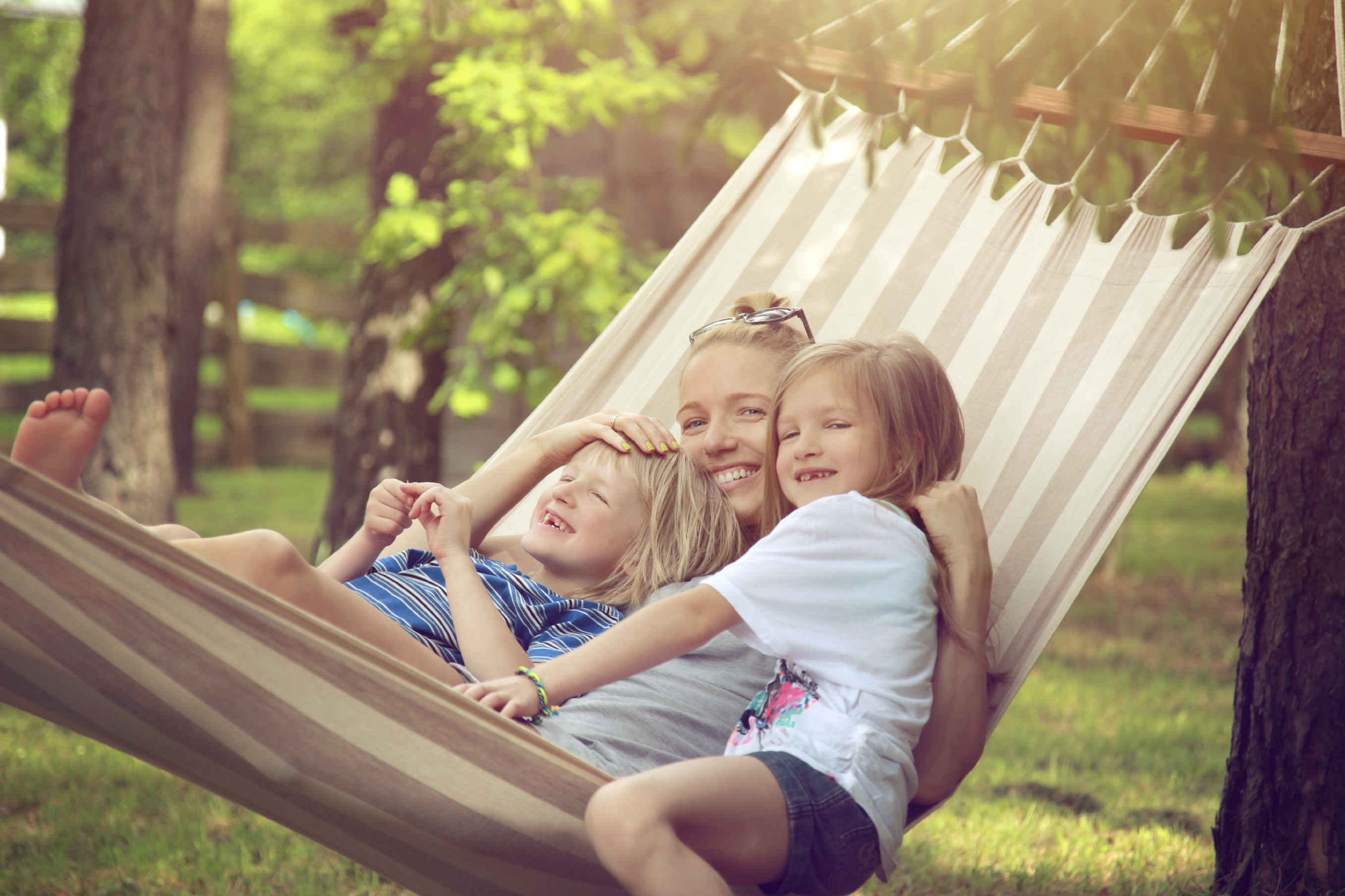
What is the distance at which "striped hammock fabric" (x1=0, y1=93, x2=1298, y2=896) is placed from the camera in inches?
44.8

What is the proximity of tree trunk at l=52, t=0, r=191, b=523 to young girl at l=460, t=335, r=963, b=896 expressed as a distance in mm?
3114

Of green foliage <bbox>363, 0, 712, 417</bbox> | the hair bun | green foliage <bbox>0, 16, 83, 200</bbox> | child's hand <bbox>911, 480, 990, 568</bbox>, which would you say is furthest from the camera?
green foliage <bbox>0, 16, 83, 200</bbox>

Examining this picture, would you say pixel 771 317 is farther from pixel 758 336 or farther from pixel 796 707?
pixel 796 707

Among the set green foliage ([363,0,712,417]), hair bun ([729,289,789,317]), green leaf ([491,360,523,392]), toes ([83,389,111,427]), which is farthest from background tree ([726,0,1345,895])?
green leaf ([491,360,523,392])

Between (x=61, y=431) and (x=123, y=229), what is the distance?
2748mm

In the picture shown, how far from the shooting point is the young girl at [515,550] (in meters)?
1.44

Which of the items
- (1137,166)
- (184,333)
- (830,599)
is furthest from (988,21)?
(184,333)

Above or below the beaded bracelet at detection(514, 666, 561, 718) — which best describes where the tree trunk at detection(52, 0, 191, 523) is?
above

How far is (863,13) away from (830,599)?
0.62 m

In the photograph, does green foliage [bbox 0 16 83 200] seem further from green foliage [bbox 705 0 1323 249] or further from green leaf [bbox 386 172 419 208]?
green foliage [bbox 705 0 1323 249]

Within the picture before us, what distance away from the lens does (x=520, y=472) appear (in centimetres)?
182

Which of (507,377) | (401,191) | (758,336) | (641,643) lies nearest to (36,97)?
(401,191)

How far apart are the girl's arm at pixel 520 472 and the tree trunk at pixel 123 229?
2.59 m

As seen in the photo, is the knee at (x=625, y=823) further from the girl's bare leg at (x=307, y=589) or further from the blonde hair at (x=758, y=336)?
the blonde hair at (x=758, y=336)
